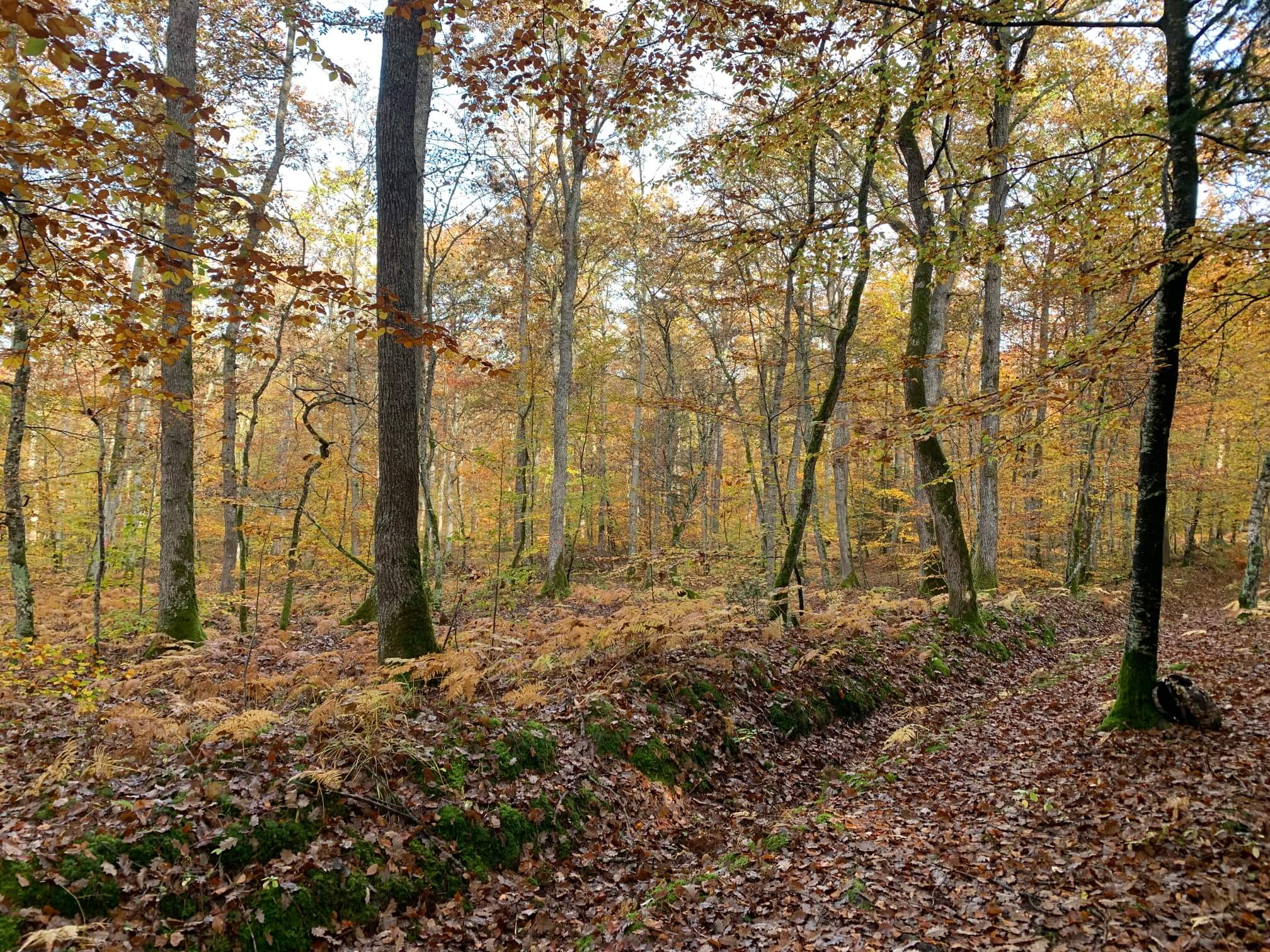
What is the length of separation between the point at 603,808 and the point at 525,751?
902mm

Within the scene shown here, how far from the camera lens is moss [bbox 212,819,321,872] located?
13.7 feet

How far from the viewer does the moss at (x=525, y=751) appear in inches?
226

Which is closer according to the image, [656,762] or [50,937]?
[50,937]

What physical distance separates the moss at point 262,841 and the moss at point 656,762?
10.00 feet

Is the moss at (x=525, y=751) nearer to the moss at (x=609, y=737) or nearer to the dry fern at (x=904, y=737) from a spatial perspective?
the moss at (x=609, y=737)

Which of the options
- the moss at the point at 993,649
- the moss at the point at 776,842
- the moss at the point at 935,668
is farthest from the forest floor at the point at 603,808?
the moss at the point at 993,649

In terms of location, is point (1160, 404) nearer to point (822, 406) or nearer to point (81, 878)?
point (822, 406)

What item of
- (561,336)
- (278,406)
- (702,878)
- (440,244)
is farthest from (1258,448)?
(278,406)

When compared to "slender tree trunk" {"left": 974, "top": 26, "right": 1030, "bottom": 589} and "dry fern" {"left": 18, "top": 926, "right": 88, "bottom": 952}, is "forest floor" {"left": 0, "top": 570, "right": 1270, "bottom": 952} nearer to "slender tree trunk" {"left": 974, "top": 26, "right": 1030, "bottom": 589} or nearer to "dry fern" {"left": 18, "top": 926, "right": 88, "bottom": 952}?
"dry fern" {"left": 18, "top": 926, "right": 88, "bottom": 952}

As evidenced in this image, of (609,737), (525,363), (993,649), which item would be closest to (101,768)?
(609,737)

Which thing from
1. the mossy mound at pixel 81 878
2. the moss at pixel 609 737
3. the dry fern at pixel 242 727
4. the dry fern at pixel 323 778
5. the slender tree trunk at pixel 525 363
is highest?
the slender tree trunk at pixel 525 363

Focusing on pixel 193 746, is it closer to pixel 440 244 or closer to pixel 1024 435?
pixel 1024 435

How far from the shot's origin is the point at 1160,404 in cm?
594

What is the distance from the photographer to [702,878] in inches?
194
